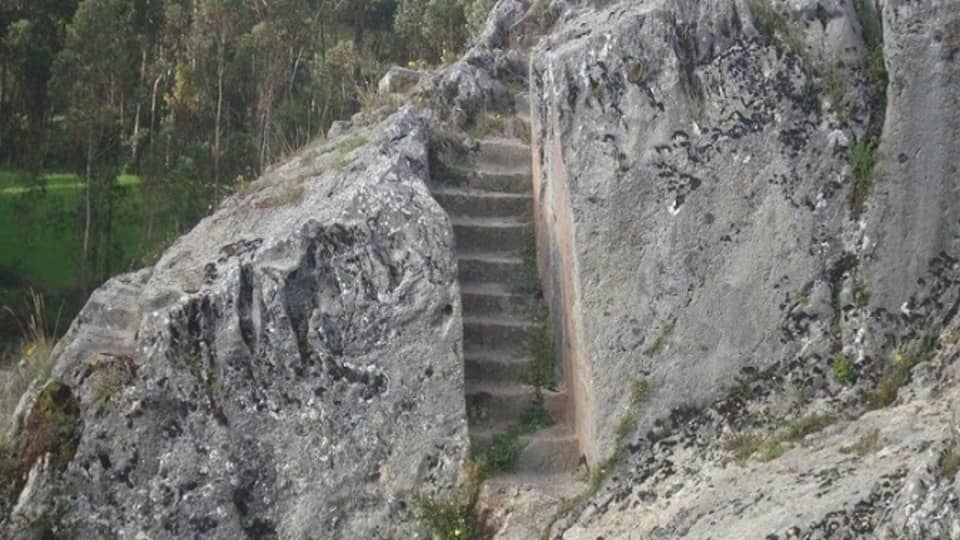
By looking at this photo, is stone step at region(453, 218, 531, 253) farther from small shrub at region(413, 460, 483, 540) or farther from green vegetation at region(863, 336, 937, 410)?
green vegetation at region(863, 336, 937, 410)

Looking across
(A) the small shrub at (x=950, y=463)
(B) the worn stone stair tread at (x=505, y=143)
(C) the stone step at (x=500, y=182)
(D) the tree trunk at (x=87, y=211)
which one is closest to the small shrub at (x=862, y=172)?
(A) the small shrub at (x=950, y=463)

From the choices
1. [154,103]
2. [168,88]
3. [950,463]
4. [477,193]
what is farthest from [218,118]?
[950,463]

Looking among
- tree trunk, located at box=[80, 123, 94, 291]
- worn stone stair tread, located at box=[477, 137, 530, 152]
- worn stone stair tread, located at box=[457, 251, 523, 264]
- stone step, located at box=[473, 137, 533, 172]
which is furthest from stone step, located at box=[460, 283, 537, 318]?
tree trunk, located at box=[80, 123, 94, 291]

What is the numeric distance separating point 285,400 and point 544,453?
1.68 meters

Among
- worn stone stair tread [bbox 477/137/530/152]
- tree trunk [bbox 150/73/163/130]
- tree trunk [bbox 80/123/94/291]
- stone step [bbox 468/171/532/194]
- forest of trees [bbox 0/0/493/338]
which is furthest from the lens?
tree trunk [bbox 150/73/163/130]

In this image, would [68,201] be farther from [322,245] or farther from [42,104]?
[322,245]

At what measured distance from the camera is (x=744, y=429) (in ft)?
24.5

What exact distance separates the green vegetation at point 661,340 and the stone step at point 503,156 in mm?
2908

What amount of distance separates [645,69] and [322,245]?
7.75 ft

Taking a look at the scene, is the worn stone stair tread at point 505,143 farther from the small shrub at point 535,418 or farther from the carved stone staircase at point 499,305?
the small shrub at point 535,418

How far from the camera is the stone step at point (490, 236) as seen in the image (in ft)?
31.0

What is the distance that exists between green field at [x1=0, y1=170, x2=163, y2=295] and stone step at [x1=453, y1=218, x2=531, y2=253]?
55.2ft

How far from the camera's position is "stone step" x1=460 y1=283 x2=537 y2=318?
8969 mm

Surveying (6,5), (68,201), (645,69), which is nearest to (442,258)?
(645,69)
